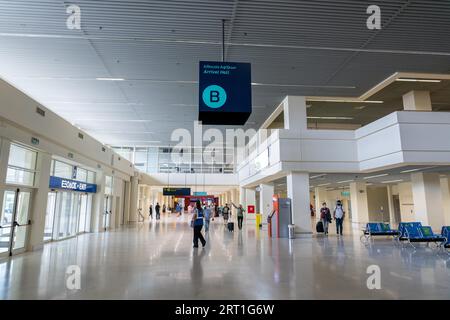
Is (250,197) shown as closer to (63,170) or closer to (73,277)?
(63,170)

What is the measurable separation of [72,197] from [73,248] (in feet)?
16.0

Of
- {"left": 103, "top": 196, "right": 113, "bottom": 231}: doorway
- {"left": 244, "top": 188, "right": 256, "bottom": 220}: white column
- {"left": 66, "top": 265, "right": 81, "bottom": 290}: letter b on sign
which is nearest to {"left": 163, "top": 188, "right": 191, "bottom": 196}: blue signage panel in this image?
{"left": 244, "top": 188, "right": 256, "bottom": 220}: white column

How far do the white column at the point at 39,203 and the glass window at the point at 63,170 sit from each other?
2523 millimetres

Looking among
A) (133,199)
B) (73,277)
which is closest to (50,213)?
(73,277)

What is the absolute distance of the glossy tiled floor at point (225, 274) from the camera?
4469 mm

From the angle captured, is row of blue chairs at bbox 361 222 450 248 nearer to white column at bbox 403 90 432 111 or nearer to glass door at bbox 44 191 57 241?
white column at bbox 403 90 432 111

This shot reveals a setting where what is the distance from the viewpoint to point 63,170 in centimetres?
1270

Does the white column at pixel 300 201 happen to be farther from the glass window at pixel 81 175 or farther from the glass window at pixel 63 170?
the glass window at pixel 81 175

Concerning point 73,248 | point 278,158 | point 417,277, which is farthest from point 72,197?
point 417,277

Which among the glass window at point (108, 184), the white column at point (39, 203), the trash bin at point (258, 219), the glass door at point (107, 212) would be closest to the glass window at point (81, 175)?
the glass window at point (108, 184)

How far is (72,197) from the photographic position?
1369cm

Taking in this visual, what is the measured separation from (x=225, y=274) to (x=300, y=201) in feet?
27.1

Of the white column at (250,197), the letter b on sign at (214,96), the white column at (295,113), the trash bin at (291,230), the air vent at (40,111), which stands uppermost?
the white column at (295,113)
